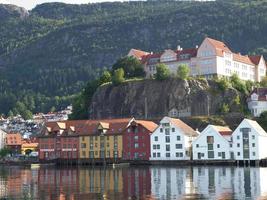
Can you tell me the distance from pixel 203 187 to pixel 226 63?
93.4 metres

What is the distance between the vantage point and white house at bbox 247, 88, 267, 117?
149125 mm

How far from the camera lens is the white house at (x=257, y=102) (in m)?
149

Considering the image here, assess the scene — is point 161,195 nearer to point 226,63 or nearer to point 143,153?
point 143,153

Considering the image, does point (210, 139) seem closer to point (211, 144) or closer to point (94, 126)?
point (211, 144)

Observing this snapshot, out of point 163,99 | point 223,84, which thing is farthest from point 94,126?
point 223,84

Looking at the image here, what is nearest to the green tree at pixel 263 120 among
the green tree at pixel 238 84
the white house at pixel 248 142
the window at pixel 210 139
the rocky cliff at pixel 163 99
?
the rocky cliff at pixel 163 99

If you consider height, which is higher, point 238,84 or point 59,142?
point 238,84

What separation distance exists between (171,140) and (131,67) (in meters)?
39.7

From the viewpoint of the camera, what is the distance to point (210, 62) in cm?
15925

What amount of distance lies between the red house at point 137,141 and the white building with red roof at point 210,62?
3006 cm

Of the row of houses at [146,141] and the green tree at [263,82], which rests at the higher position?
the green tree at [263,82]

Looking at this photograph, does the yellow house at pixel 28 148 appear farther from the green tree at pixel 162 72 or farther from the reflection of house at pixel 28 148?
the green tree at pixel 162 72

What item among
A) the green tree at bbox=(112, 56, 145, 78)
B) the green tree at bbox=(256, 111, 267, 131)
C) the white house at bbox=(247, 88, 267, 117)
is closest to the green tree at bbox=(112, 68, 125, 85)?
the green tree at bbox=(112, 56, 145, 78)

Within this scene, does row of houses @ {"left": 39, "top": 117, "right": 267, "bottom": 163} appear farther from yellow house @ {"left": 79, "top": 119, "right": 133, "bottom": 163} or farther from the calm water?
the calm water
